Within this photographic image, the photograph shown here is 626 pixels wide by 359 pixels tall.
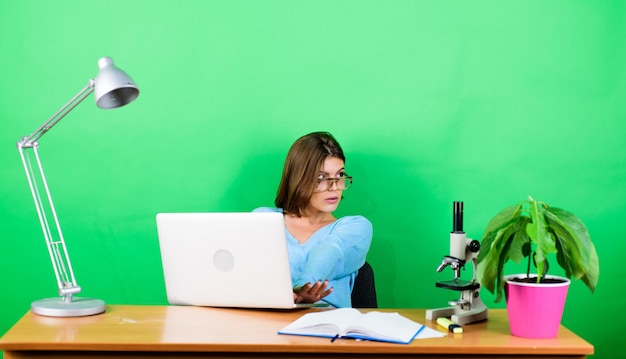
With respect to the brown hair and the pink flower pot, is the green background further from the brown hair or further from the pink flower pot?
the pink flower pot

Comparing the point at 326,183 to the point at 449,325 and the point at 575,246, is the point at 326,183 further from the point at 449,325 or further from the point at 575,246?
the point at 575,246

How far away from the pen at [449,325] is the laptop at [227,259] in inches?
17.7

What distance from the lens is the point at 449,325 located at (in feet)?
7.41

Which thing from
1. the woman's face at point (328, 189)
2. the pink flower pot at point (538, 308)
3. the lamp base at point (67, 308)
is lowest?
the lamp base at point (67, 308)

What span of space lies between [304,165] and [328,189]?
14 centimetres

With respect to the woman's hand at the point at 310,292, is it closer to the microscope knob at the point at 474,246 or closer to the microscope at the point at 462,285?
the microscope at the point at 462,285

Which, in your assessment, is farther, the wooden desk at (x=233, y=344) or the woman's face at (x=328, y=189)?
the woman's face at (x=328, y=189)

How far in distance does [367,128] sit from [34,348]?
6.24ft

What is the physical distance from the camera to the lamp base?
2.40m

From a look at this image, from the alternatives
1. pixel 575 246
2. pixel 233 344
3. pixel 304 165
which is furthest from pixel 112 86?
pixel 575 246

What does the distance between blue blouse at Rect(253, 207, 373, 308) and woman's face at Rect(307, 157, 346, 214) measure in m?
0.09

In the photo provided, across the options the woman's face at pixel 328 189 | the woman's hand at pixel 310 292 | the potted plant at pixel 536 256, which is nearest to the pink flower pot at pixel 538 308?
the potted plant at pixel 536 256

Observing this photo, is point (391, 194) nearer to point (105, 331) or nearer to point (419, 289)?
point (419, 289)

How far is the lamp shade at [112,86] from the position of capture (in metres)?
2.38
